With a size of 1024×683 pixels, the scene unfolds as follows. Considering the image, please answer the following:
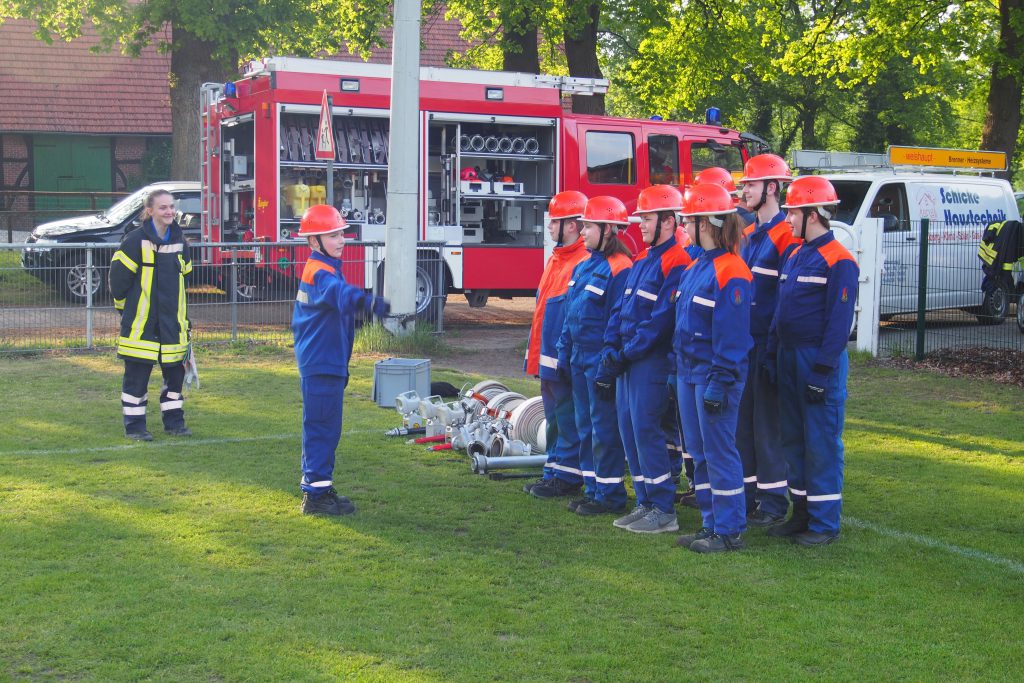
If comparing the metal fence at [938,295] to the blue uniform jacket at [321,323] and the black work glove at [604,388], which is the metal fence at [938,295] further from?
the blue uniform jacket at [321,323]

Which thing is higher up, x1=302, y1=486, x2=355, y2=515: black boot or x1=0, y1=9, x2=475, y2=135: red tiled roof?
x1=0, y1=9, x2=475, y2=135: red tiled roof

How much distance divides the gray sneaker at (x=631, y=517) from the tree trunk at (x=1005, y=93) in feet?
59.9

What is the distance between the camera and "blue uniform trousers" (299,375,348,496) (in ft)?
Result: 24.4

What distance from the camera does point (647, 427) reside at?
7172mm

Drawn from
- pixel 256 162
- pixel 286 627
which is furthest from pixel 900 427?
pixel 256 162

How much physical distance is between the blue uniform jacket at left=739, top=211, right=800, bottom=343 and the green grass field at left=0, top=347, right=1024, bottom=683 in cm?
130

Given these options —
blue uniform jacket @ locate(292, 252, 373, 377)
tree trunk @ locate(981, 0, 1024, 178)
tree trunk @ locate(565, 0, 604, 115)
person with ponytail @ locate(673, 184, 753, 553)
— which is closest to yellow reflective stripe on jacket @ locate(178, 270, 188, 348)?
blue uniform jacket @ locate(292, 252, 373, 377)

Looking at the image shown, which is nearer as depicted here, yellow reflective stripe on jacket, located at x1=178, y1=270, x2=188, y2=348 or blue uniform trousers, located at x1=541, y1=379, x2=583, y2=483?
blue uniform trousers, located at x1=541, y1=379, x2=583, y2=483

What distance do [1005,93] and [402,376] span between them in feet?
56.0

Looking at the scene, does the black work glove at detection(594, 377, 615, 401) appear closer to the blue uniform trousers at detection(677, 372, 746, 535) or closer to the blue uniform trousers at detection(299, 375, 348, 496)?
the blue uniform trousers at detection(677, 372, 746, 535)

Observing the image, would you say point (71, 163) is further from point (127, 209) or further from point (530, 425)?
point (530, 425)

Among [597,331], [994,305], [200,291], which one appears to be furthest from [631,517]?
[994,305]

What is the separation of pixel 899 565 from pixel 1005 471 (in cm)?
291

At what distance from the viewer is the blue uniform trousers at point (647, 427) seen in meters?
7.12
